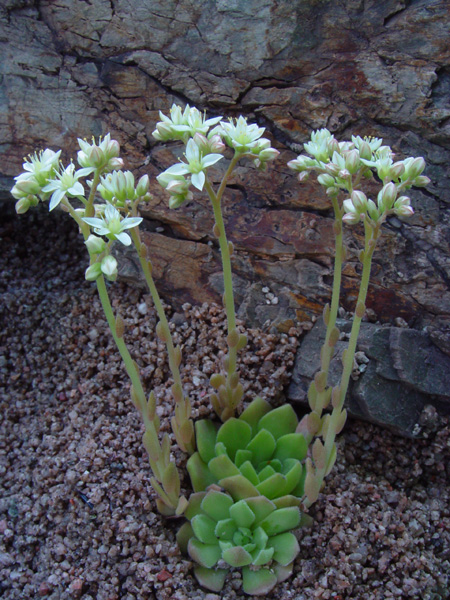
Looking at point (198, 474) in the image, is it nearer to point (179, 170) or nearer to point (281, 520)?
point (281, 520)

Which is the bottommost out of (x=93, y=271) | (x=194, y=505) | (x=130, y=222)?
(x=194, y=505)

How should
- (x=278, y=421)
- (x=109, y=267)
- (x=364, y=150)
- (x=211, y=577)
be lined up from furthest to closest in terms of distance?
(x=278, y=421), (x=211, y=577), (x=364, y=150), (x=109, y=267)

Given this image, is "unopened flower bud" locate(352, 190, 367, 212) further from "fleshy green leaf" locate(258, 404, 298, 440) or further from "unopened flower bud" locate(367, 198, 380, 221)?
"fleshy green leaf" locate(258, 404, 298, 440)

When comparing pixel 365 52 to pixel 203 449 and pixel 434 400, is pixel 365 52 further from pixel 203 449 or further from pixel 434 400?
pixel 203 449

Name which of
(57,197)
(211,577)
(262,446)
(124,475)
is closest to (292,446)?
(262,446)

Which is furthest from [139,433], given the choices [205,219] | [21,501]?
[205,219]

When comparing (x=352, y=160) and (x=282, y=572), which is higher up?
(x=352, y=160)

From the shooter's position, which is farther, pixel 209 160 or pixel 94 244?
pixel 209 160
